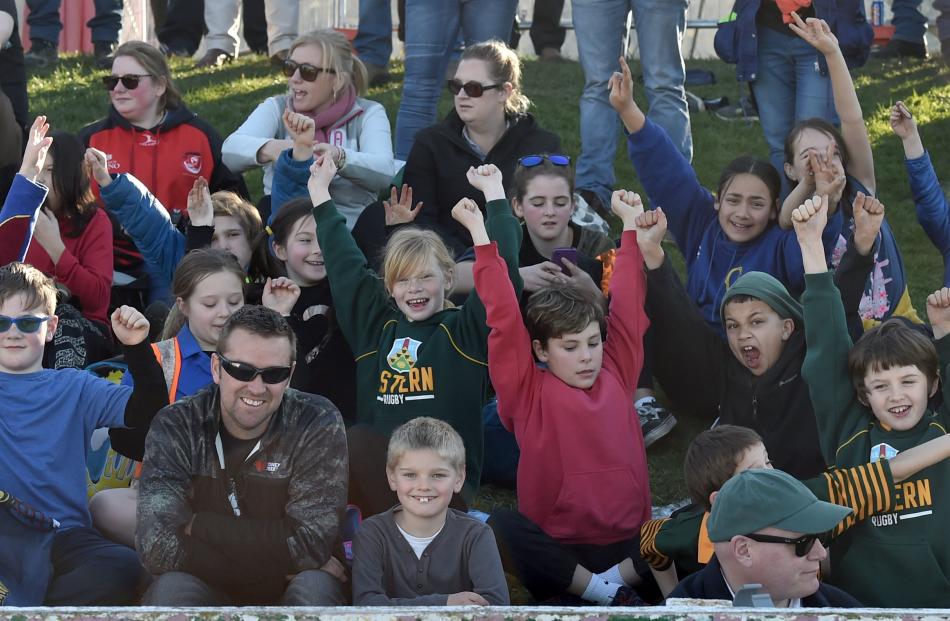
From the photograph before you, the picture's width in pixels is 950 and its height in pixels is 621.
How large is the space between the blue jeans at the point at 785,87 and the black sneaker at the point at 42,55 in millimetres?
5874

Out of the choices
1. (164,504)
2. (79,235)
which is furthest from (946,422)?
(79,235)

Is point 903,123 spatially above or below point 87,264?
above

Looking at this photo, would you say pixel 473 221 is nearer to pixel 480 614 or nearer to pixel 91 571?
pixel 91 571

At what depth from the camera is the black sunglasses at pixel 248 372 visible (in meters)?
4.38

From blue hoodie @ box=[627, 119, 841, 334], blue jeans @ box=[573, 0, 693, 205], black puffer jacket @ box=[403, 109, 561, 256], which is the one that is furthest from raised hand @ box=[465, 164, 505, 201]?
blue jeans @ box=[573, 0, 693, 205]

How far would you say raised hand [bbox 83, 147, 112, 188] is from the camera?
19.9ft

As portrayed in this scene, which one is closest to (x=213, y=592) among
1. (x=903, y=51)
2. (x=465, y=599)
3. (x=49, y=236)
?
(x=465, y=599)

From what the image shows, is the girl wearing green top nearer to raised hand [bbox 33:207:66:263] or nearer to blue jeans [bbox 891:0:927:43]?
raised hand [bbox 33:207:66:263]

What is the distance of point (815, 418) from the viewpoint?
16.8ft

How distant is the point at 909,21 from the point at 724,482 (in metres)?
8.35

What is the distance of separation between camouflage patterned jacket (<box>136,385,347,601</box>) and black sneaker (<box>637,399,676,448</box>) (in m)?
1.79

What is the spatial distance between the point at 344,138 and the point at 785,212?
2.32 m

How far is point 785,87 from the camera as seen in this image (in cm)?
758

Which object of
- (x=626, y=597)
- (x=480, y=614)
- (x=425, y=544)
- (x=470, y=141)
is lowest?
(x=626, y=597)
